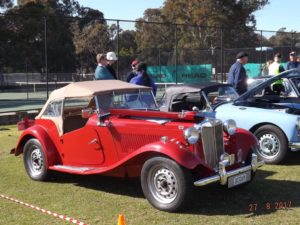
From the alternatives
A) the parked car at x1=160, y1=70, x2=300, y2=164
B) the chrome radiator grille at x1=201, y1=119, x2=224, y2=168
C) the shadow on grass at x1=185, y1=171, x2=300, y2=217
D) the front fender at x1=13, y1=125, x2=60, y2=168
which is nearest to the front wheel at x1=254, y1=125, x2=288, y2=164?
the parked car at x1=160, y1=70, x2=300, y2=164

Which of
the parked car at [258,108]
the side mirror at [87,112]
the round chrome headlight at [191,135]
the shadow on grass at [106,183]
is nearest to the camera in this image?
the round chrome headlight at [191,135]

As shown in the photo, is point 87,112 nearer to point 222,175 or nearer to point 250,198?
point 222,175

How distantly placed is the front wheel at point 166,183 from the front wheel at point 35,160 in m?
2.08

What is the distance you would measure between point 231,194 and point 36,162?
2.99 meters

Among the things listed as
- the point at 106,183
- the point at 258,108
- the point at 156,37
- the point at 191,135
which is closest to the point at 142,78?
the point at 258,108

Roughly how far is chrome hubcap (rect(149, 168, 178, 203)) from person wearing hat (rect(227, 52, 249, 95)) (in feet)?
17.5

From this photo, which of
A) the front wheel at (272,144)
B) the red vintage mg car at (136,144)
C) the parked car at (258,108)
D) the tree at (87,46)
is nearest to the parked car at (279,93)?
the parked car at (258,108)

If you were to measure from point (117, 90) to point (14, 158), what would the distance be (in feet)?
10.6

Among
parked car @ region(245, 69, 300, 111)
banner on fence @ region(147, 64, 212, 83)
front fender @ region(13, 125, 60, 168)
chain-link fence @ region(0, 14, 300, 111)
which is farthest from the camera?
banner on fence @ region(147, 64, 212, 83)

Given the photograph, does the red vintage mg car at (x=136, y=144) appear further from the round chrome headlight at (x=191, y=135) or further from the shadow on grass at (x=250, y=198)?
the shadow on grass at (x=250, y=198)

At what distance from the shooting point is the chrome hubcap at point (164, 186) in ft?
17.7

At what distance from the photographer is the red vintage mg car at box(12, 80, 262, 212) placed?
5.40 m

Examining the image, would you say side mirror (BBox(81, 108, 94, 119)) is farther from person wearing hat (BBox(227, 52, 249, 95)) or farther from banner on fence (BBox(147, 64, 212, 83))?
banner on fence (BBox(147, 64, 212, 83))

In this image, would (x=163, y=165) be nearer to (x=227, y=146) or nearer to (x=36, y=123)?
(x=227, y=146)
